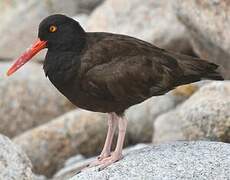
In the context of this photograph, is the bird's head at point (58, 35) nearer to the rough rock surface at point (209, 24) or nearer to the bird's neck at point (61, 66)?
the bird's neck at point (61, 66)

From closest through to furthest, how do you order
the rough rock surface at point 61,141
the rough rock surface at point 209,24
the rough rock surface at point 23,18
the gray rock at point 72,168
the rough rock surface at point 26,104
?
1. the gray rock at point 72,168
2. the rough rock surface at point 209,24
3. the rough rock surface at point 61,141
4. the rough rock surface at point 26,104
5. the rough rock surface at point 23,18

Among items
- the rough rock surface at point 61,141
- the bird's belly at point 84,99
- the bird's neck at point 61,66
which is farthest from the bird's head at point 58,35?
the rough rock surface at point 61,141

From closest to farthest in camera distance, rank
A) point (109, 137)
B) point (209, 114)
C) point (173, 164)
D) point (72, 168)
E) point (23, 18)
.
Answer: point (173, 164) → point (109, 137) → point (209, 114) → point (72, 168) → point (23, 18)

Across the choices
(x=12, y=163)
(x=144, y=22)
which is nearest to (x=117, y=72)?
(x=12, y=163)

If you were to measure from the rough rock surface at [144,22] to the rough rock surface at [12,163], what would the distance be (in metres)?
6.03

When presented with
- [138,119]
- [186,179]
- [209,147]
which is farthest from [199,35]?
[186,179]

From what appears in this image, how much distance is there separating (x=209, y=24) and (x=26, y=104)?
4.18 metres

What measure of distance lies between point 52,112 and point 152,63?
604 centimetres

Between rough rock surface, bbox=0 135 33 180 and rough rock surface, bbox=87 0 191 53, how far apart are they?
603 centimetres

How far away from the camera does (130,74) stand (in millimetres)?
8938

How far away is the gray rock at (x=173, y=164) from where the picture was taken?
8.16 metres

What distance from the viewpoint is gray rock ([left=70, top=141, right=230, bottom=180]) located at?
8.16 metres

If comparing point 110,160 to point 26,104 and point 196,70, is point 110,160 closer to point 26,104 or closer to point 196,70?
point 196,70

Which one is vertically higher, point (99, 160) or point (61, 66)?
point (61, 66)
